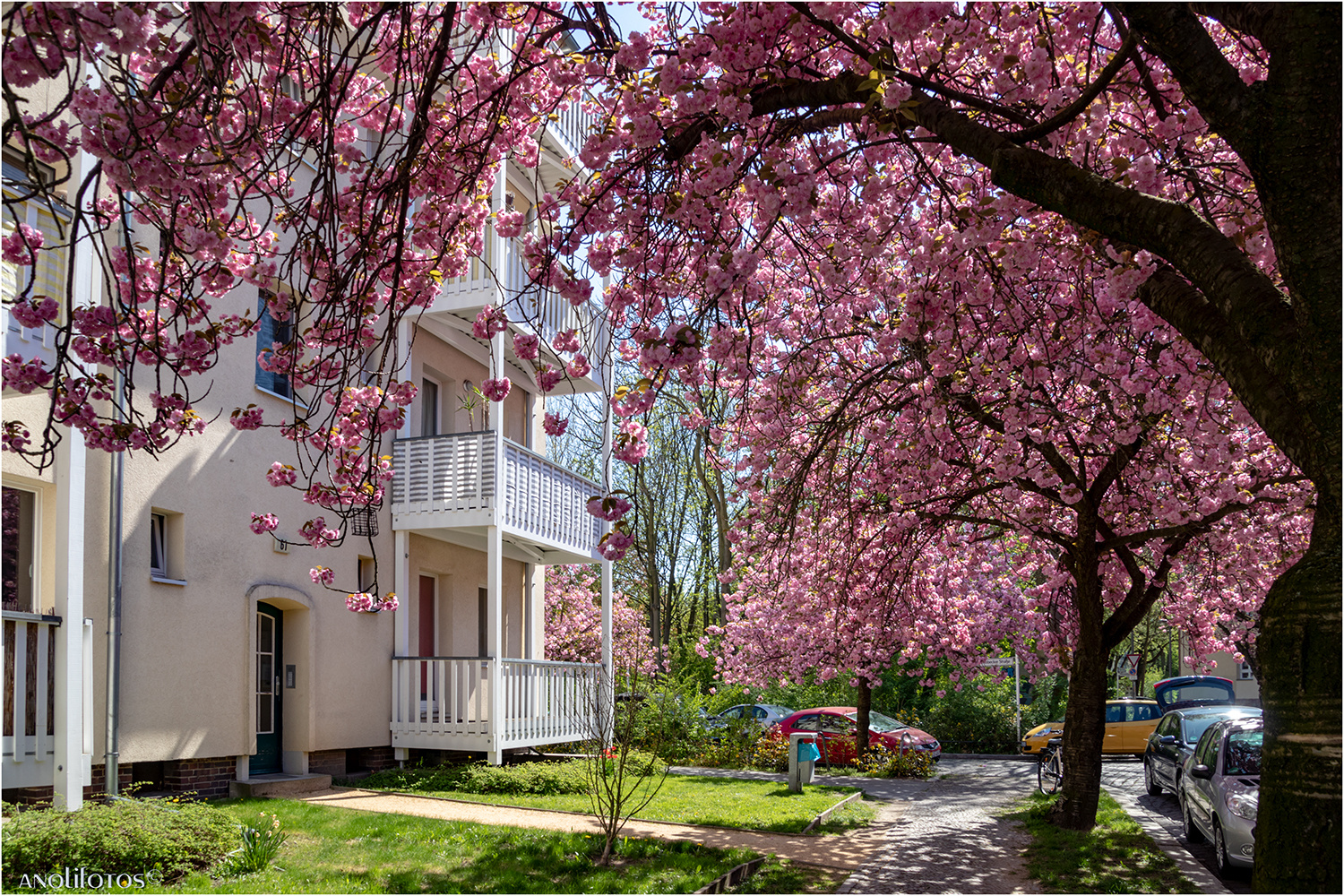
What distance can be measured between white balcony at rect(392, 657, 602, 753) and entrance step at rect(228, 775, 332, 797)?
73.7 inches

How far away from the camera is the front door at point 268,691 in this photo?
12719 mm

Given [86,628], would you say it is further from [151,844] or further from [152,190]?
[152,190]

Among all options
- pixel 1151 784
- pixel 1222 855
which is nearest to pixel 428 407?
pixel 1222 855

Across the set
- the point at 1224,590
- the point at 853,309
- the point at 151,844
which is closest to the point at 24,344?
the point at 151,844

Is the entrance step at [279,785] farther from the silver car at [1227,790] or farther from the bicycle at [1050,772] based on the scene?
the bicycle at [1050,772]

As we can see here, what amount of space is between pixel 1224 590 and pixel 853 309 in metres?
9.36

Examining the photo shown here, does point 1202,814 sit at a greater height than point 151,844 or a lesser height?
lesser

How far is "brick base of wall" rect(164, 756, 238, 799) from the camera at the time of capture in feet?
36.2

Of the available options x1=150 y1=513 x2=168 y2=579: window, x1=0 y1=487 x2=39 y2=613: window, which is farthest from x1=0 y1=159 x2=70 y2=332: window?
x1=150 y1=513 x2=168 y2=579: window

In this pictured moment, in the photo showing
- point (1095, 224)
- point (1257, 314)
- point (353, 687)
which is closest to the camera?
point (1257, 314)

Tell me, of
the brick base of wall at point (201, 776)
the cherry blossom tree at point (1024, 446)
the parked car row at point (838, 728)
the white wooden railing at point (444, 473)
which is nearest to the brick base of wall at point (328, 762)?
the brick base of wall at point (201, 776)

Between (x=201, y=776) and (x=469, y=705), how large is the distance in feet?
13.3

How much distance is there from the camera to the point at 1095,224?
4586 mm

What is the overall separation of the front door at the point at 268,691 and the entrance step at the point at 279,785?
33 centimetres
